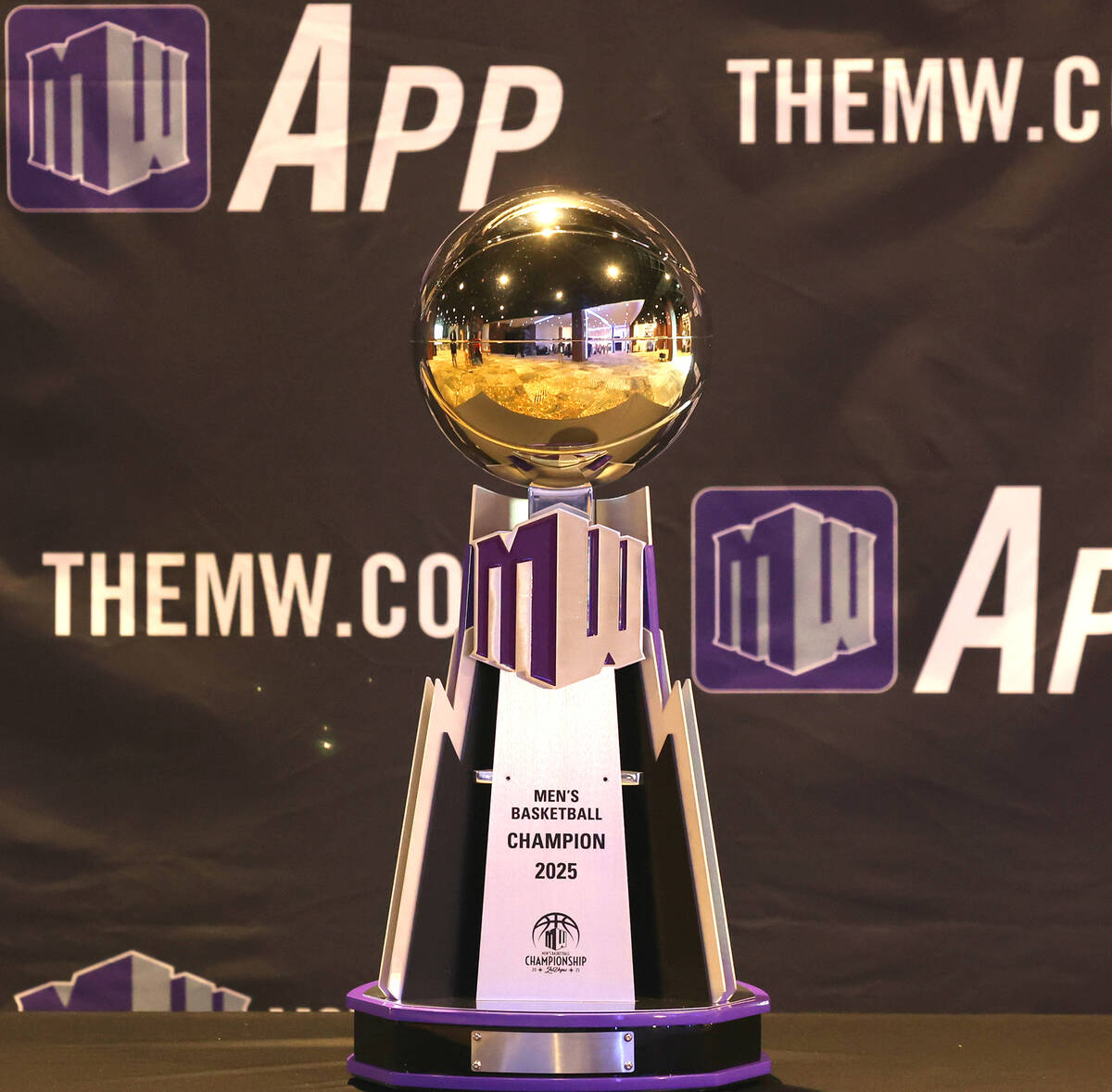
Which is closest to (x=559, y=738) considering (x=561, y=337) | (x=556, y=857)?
(x=556, y=857)

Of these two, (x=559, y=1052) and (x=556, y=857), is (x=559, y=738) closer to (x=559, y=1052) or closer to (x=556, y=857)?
(x=556, y=857)

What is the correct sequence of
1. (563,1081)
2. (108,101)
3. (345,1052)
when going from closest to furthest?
(563,1081)
(345,1052)
(108,101)

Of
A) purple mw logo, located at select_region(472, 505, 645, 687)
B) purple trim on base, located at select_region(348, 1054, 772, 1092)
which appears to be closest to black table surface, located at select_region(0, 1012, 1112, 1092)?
purple trim on base, located at select_region(348, 1054, 772, 1092)

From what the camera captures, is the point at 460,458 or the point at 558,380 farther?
the point at 460,458

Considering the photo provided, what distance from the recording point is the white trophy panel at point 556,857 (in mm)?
1404

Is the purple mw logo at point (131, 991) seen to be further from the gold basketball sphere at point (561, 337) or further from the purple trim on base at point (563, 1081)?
the gold basketball sphere at point (561, 337)

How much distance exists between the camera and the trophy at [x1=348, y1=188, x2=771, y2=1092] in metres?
1.38

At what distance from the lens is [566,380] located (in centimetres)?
139

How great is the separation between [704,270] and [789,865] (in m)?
0.77

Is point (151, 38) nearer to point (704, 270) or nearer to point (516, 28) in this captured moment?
point (516, 28)

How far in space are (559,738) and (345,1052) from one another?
1.42 feet

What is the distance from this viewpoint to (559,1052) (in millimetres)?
1376

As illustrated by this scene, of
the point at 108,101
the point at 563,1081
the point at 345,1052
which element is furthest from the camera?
the point at 108,101

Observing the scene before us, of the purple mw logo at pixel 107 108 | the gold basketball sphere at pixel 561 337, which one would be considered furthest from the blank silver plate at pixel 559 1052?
the purple mw logo at pixel 107 108
